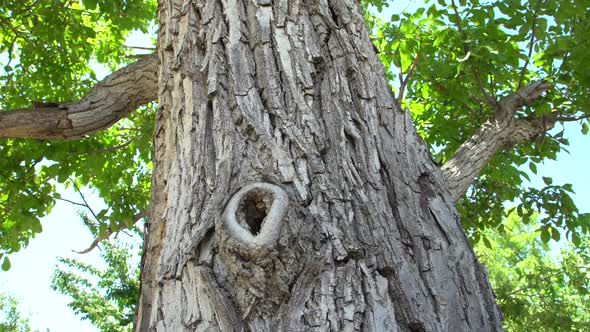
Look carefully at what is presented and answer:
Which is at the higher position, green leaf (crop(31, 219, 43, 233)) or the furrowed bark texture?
green leaf (crop(31, 219, 43, 233))

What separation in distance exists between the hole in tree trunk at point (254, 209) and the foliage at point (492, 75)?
106 inches

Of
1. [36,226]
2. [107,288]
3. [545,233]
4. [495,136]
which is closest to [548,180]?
[545,233]

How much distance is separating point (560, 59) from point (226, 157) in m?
4.11

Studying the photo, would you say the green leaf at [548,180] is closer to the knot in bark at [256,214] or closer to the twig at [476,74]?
the twig at [476,74]

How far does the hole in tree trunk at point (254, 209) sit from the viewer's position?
1.47 meters

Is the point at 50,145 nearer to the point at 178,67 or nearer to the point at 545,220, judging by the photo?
the point at 178,67

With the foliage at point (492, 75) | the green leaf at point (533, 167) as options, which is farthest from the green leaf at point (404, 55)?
the green leaf at point (533, 167)

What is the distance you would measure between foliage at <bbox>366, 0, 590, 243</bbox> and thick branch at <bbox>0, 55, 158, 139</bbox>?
73.1 inches

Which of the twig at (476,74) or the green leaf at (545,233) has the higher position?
the twig at (476,74)

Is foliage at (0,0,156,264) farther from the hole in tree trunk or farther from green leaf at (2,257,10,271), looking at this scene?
the hole in tree trunk

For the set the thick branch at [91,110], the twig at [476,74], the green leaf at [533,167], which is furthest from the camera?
the green leaf at [533,167]

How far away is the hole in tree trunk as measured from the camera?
4.81 ft

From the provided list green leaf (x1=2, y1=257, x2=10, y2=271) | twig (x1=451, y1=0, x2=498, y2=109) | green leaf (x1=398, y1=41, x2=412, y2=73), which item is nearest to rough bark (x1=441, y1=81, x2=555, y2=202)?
twig (x1=451, y1=0, x2=498, y2=109)

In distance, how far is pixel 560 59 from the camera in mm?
4730
